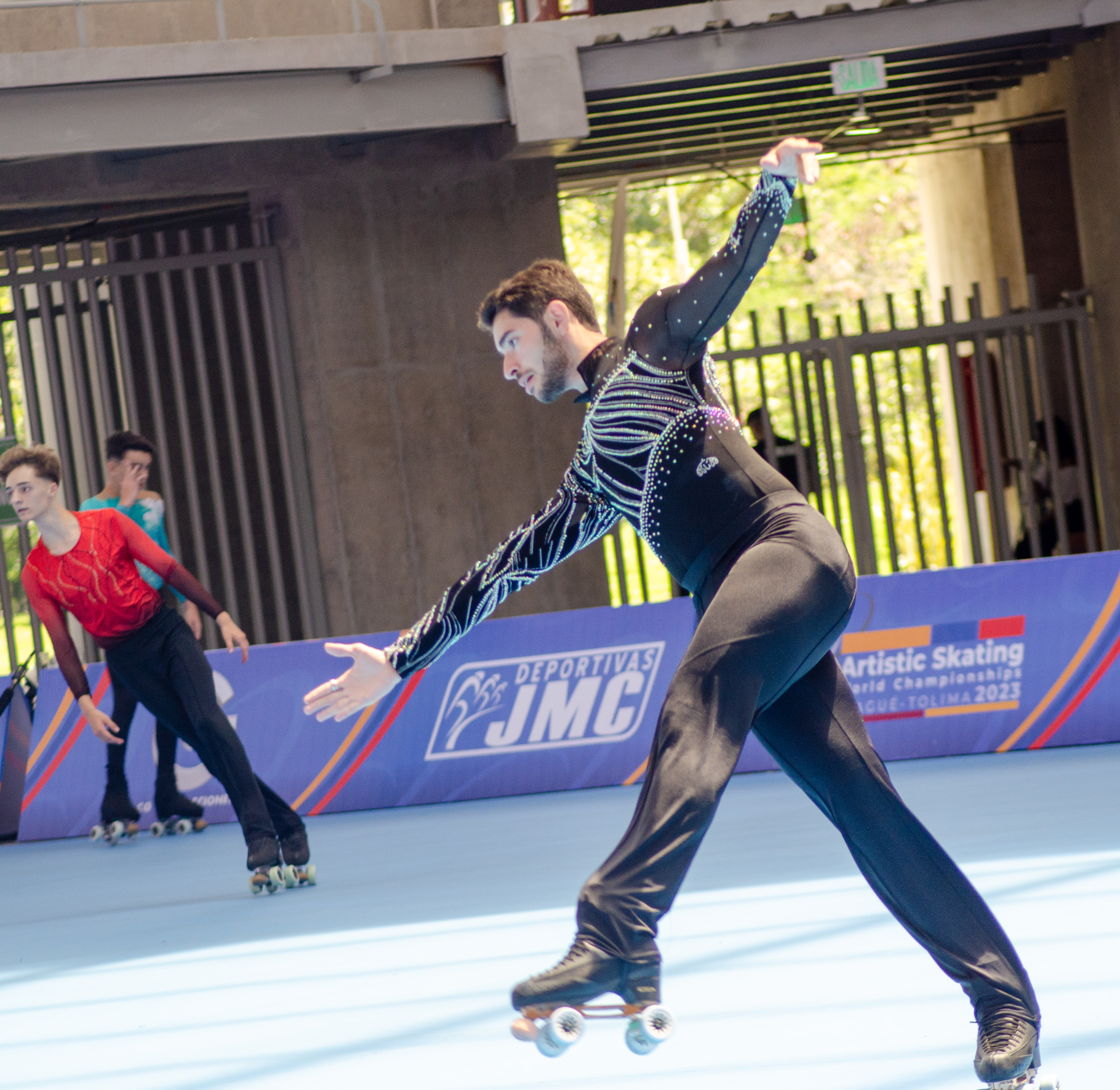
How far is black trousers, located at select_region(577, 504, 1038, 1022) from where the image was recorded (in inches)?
102

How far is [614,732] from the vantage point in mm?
8461

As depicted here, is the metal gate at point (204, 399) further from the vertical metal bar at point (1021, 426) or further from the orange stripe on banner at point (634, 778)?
the vertical metal bar at point (1021, 426)

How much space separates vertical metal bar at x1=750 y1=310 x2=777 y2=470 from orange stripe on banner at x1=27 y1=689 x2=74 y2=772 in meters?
5.38

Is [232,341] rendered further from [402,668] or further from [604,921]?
[604,921]

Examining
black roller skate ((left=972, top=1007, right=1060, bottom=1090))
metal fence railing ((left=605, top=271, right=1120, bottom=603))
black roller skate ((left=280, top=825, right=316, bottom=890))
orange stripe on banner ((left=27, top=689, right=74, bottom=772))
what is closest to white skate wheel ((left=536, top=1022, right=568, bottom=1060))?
black roller skate ((left=972, top=1007, right=1060, bottom=1090))

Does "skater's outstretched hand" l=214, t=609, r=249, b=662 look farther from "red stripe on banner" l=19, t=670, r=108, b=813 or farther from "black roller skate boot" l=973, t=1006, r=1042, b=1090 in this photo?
"black roller skate boot" l=973, t=1006, r=1042, b=1090

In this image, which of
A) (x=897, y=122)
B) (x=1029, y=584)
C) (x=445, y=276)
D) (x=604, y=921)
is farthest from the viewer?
(x=897, y=122)

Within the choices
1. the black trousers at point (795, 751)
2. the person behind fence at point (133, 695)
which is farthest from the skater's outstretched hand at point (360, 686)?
the person behind fence at point (133, 695)

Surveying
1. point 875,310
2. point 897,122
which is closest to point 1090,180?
point 897,122

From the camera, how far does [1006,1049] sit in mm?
2793

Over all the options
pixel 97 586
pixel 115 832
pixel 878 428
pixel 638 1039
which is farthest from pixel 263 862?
pixel 878 428

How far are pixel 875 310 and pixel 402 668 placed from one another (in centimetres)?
2992

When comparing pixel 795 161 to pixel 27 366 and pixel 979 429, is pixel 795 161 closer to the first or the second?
pixel 27 366

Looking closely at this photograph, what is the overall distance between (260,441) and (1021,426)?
6050 mm
